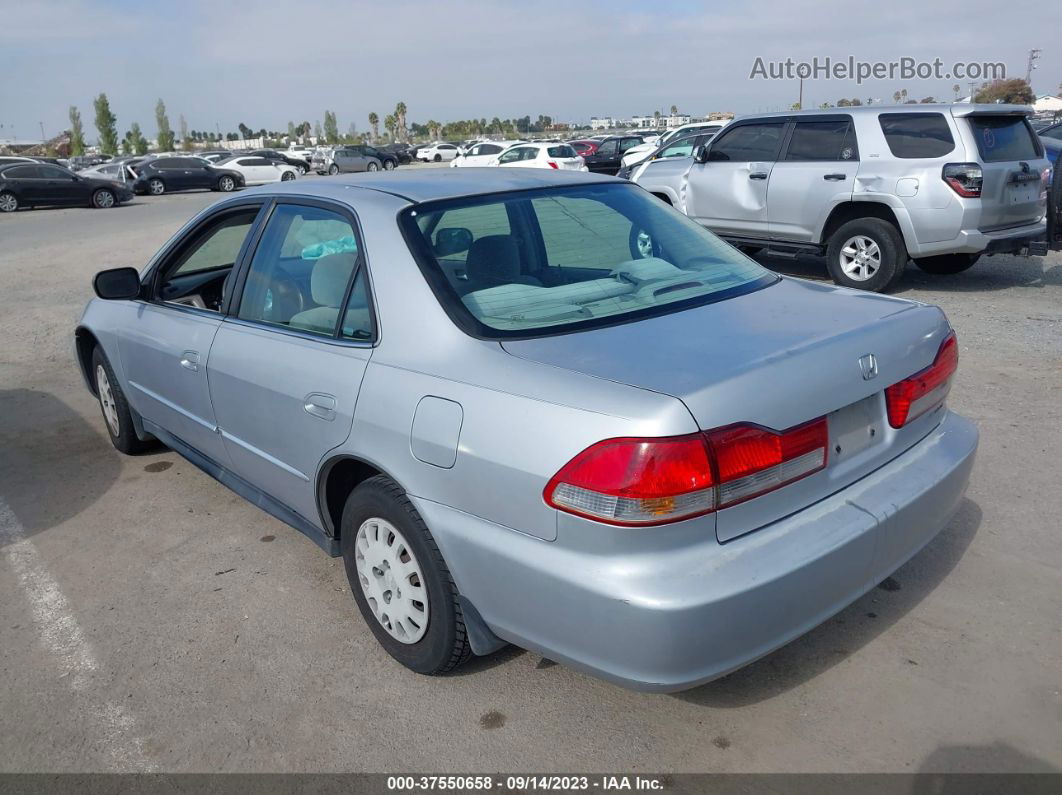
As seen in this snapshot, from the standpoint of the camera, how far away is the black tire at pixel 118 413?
16.7 ft

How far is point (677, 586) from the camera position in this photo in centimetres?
230

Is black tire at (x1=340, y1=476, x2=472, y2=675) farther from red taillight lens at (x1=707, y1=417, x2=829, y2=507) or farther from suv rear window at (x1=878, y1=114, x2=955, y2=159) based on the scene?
suv rear window at (x1=878, y1=114, x2=955, y2=159)

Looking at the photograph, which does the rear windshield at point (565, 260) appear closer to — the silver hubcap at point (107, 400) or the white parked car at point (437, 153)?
the silver hubcap at point (107, 400)

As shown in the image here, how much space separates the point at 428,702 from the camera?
3.00 m

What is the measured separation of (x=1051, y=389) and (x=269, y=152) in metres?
48.8

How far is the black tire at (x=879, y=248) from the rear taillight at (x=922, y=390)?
230 inches

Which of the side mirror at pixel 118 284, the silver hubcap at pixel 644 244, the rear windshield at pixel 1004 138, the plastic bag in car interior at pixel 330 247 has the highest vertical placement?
the rear windshield at pixel 1004 138

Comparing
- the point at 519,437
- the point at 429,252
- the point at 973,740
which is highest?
the point at 429,252

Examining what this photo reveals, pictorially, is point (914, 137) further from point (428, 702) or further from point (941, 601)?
point (428, 702)

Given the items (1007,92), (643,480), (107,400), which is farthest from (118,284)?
(1007,92)

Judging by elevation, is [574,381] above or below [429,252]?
below

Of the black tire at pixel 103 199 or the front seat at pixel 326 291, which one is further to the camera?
the black tire at pixel 103 199

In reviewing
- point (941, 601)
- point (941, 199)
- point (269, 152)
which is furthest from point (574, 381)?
point (269, 152)

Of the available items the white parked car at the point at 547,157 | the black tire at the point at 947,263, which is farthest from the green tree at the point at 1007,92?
the black tire at the point at 947,263
